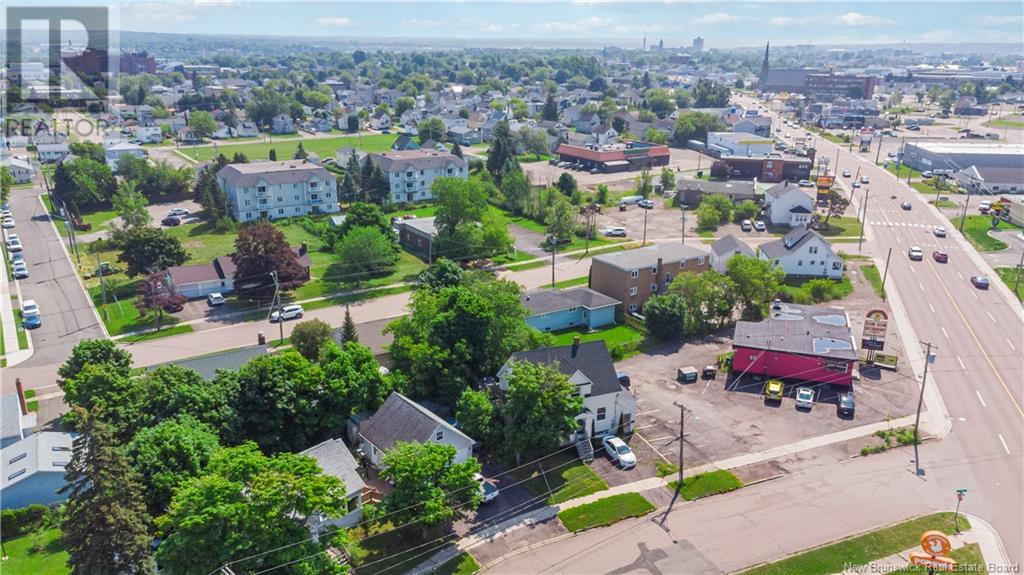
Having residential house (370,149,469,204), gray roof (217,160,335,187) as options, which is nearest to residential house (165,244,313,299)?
gray roof (217,160,335,187)

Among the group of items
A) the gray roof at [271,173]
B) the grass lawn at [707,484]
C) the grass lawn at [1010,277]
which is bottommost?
the grass lawn at [707,484]

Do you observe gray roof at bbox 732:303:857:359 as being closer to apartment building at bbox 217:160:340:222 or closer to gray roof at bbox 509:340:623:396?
gray roof at bbox 509:340:623:396

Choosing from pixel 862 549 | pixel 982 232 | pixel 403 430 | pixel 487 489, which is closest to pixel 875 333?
pixel 862 549

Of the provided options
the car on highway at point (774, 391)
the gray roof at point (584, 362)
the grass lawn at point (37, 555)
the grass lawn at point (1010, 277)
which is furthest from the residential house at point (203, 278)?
the grass lawn at point (1010, 277)

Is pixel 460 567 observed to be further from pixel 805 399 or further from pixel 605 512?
pixel 805 399

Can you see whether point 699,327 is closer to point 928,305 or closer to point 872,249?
point 928,305

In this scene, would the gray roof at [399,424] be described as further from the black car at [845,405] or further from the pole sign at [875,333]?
the pole sign at [875,333]
